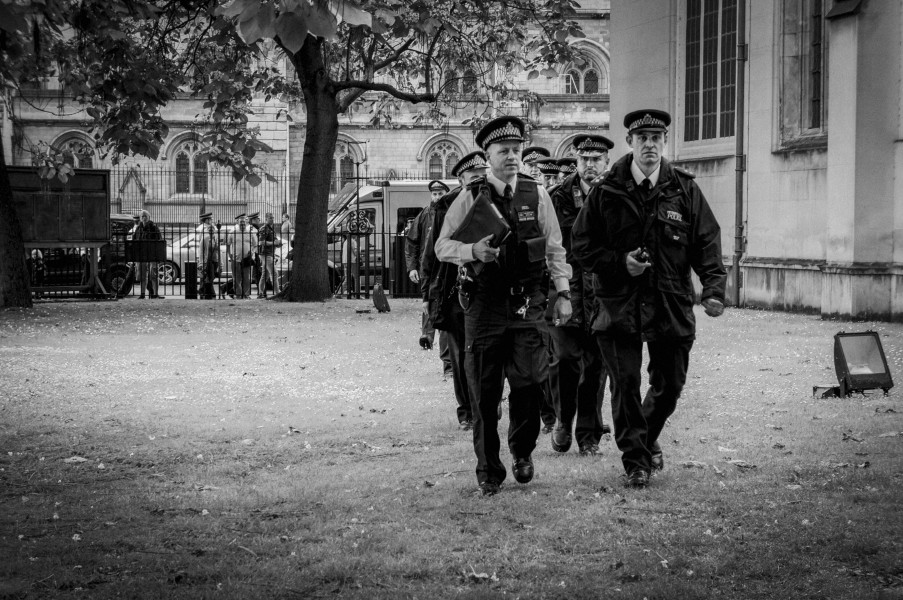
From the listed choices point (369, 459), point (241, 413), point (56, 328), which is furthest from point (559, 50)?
point (369, 459)

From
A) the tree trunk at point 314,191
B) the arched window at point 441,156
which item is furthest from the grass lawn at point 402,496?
the arched window at point 441,156

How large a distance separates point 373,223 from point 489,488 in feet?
82.4

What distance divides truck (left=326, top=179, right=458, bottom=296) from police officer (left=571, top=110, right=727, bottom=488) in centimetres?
2073

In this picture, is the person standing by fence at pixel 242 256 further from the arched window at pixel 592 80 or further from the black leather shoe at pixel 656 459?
the arched window at pixel 592 80

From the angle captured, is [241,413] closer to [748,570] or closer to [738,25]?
[748,570]

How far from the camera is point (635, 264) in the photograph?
6949 mm

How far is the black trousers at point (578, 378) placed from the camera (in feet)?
27.3

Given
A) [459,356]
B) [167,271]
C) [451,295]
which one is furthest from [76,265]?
[451,295]

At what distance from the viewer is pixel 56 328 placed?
18938mm

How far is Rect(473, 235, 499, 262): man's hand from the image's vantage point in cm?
675

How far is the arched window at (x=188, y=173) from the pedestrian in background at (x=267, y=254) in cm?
2197

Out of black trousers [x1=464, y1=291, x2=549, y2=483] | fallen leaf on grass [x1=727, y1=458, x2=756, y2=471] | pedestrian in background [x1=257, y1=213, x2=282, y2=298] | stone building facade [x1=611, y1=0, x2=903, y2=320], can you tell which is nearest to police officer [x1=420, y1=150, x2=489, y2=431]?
black trousers [x1=464, y1=291, x2=549, y2=483]

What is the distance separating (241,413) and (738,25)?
1608 cm

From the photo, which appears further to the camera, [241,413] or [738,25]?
[738,25]
